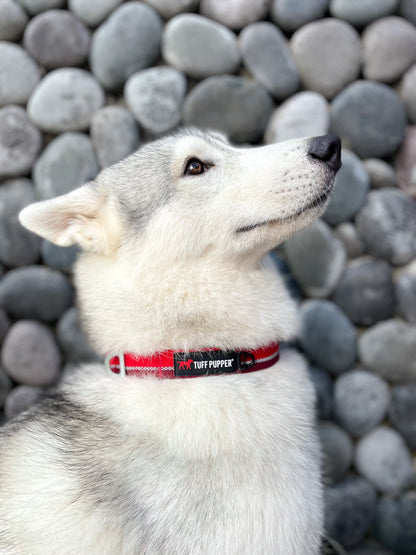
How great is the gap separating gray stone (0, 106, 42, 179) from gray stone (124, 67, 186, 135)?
57cm

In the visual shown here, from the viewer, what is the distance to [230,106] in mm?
2529

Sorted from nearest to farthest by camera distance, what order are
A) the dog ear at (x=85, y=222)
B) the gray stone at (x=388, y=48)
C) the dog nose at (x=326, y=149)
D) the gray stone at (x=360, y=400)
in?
the dog nose at (x=326, y=149) < the dog ear at (x=85, y=222) < the gray stone at (x=388, y=48) < the gray stone at (x=360, y=400)

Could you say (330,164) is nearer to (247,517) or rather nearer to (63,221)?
(63,221)

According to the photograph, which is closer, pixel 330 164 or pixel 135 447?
pixel 135 447

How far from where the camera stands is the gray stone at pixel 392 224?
248 centimetres

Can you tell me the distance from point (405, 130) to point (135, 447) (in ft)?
6.78

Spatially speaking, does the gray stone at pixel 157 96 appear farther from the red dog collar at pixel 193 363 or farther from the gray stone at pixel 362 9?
the red dog collar at pixel 193 363

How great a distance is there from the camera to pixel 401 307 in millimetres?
2527

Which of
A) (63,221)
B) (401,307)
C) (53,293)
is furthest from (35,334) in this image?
(401,307)

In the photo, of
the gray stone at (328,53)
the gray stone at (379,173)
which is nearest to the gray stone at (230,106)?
the gray stone at (328,53)

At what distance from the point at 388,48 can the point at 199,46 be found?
3.16 ft

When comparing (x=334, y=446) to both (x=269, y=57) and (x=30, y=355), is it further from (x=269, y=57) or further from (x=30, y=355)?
(x=269, y=57)

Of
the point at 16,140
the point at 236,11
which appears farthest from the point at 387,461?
the point at 16,140

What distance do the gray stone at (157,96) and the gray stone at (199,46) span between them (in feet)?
0.27
